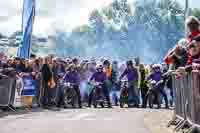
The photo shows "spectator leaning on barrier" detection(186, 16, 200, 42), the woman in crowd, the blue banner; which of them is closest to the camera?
"spectator leaning on barrier" detection(186, 16, 200, 42)

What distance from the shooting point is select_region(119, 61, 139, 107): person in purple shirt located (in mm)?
25734

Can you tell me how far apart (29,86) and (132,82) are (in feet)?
15.7

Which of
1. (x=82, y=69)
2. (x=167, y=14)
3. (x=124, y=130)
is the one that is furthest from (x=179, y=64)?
(x=167, y=14)

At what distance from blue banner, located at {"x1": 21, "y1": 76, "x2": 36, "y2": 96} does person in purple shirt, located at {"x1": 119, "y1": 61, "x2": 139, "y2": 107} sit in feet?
14.1

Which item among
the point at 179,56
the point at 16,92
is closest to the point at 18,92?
the point at 16,92

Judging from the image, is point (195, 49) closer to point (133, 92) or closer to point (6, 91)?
point (6, 91)

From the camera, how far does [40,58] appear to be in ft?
81.5

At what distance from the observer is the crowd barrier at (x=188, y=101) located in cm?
1093

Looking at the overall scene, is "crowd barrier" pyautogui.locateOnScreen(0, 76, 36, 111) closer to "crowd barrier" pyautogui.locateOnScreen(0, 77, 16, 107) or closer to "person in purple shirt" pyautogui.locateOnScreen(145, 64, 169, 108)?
"crowd barrier" pyautogui.locateOnScreen(0, 77, 16, 107)

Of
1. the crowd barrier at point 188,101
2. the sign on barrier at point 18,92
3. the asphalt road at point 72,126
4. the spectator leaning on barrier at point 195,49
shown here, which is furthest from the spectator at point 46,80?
the spectator leaning on barrier at point 195,49

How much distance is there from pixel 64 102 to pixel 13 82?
4252 millimetres

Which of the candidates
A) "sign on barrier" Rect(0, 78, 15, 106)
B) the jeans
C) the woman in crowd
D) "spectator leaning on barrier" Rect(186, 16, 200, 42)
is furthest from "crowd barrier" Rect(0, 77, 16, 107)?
"spectator leaning on barrier" Rect(186, 16, 200, 42)

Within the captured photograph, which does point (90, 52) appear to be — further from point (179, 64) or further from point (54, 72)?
point (179, 64)

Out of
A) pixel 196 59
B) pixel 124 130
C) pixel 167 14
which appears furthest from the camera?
pixel 167 14
